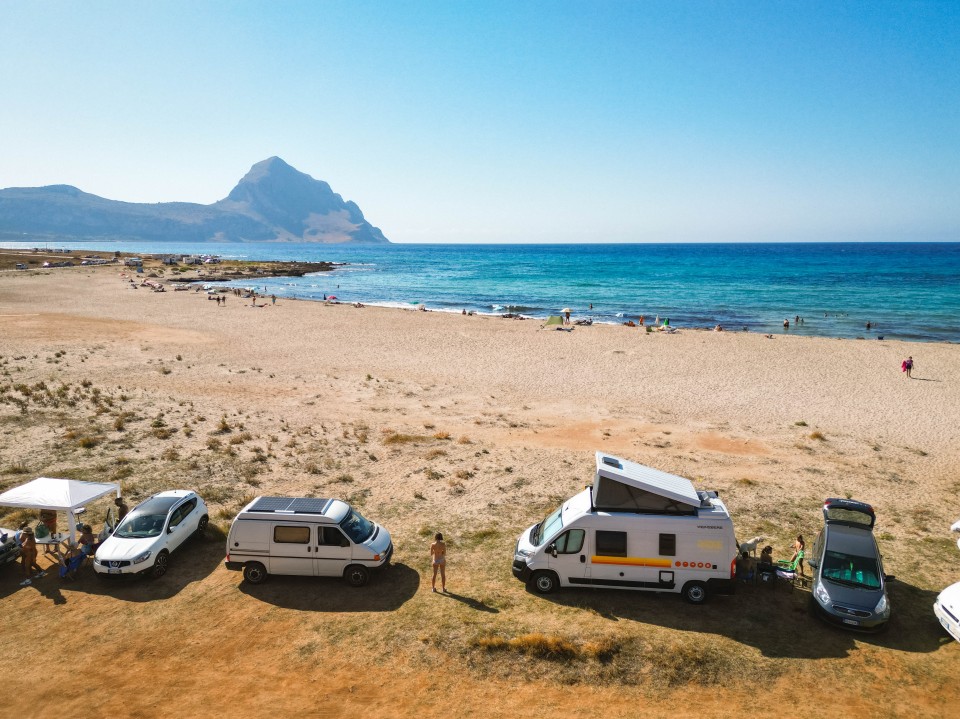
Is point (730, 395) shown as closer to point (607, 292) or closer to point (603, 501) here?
point (603, 501)

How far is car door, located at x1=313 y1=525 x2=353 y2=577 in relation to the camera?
1215 cm

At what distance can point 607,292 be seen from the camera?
8775cm

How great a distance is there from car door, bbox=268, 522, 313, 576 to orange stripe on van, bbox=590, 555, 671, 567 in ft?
20.4

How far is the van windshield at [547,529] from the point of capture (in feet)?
39.9

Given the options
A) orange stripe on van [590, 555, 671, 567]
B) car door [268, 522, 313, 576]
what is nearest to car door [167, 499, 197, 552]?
car door [268, 522, 313, 576]

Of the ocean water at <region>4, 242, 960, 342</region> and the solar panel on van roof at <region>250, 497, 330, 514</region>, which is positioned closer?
the solar panel on van roof at <region>250, 497, 330, 514</region>

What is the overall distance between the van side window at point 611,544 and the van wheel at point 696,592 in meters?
1.53

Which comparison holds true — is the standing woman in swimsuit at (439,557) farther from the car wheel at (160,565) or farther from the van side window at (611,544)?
the car wheel at (160,565)

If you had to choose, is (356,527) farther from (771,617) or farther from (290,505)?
(771,617)

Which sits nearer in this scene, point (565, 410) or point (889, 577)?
point (889, 577)

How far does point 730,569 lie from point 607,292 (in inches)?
3120

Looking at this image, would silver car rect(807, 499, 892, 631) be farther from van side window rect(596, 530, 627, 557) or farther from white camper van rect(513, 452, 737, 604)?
van side window rect(596, 530, 627, 557)

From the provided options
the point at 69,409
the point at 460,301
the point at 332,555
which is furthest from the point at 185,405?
the point at 460,301

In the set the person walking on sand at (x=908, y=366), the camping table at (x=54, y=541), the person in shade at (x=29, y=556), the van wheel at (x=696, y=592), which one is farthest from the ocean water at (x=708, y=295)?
the person in shade at (x=29, y=556)
